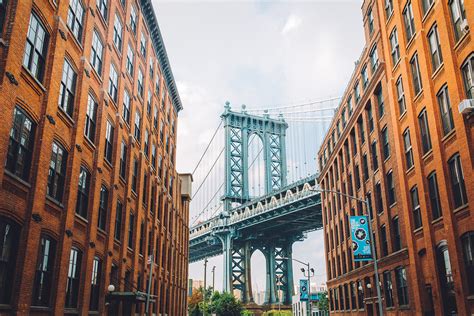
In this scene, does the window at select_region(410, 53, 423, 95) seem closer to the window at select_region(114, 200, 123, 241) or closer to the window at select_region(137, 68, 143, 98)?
the window at select_region(114, 200, 123, 241)

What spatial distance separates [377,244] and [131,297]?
17.9m

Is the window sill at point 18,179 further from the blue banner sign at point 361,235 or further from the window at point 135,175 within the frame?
the blue banner sign at point 361,235

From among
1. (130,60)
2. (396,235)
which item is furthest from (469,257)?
(130,60)

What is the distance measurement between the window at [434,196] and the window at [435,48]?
5440 mm

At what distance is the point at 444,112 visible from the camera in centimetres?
2281

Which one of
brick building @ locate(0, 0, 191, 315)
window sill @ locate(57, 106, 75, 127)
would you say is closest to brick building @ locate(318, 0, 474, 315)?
brick building @ locate(0, 0, 191, 315)

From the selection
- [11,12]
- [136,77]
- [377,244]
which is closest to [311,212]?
[377,244]

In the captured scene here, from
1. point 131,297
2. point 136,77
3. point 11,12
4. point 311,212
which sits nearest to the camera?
point 11,12

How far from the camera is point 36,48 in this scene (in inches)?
698

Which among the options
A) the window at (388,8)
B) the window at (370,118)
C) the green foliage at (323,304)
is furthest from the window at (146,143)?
the green foliage at (323,304)

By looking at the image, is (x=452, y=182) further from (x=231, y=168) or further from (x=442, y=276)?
(x=231, y=168)

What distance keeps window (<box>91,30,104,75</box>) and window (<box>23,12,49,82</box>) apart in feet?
18.9

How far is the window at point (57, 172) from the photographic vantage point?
1898 cm

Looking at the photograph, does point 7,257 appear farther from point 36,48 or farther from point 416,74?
point 416,74
